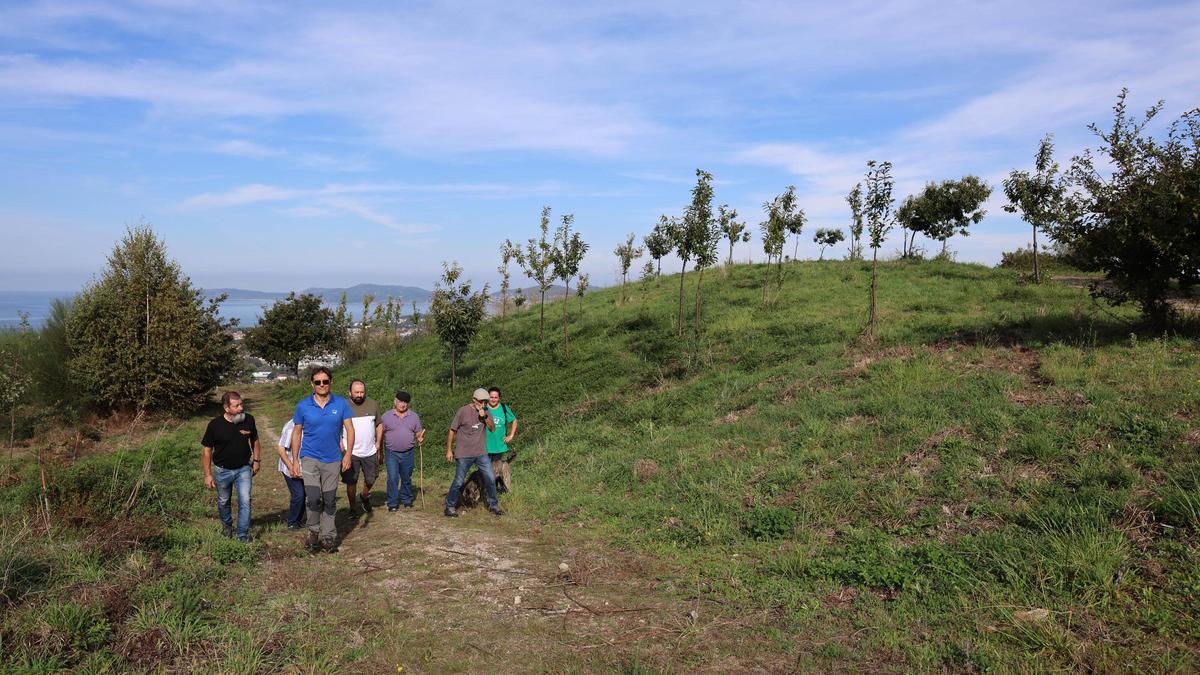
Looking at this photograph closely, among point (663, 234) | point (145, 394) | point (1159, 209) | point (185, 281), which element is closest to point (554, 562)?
point (1159, 209)

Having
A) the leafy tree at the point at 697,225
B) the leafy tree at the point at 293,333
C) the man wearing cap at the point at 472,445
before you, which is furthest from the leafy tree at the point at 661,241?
the leafy tree at the point at 293,333

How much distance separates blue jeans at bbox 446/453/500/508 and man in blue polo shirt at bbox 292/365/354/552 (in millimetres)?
1918

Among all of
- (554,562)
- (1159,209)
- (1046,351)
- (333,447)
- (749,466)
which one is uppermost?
(1159,209)

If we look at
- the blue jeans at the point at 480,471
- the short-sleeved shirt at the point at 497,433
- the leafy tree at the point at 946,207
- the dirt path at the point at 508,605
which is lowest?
the dirt path at the point at 508,605

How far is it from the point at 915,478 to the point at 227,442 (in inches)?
311

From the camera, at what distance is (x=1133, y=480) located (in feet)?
19.3

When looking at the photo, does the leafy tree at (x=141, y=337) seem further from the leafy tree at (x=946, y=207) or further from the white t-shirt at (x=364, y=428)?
the leafy tree at (x=946, y=207)

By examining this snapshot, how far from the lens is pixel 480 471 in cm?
887

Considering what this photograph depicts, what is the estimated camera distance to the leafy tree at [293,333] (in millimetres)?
33219

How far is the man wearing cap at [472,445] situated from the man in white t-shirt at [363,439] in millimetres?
1022

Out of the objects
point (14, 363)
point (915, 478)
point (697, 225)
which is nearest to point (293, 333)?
point (14, 363)

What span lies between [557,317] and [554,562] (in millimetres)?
19667

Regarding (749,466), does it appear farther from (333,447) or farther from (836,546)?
(333,447)

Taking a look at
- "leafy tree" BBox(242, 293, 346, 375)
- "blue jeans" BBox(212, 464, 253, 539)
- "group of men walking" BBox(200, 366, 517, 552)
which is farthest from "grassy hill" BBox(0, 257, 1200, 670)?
"leafy tree" BBox(242, 293, 346, 375)
